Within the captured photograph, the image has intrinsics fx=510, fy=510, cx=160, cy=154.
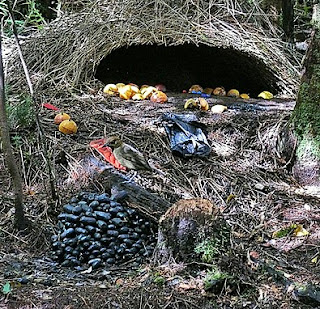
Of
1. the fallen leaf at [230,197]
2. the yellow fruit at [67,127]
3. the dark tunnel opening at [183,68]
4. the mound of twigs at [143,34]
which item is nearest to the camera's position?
Answer: the fallen leaf at [230,197]

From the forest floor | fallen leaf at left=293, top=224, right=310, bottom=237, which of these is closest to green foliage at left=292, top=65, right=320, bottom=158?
the forest floor

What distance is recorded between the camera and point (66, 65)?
5820 mm

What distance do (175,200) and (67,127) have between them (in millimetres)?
1286

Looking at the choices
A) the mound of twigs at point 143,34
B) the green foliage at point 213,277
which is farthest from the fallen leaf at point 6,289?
the mound of twigs at point 143,34

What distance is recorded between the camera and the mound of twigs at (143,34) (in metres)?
5.86

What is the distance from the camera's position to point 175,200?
3807mm

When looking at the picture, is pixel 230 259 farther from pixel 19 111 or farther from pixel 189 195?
pixel 19 111

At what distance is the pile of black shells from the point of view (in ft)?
10.8

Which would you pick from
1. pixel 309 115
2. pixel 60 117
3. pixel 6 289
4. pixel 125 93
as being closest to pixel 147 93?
pixel 125 93

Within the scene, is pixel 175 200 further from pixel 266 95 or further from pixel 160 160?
pixel 266 95

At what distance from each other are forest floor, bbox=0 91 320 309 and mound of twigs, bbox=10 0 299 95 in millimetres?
585

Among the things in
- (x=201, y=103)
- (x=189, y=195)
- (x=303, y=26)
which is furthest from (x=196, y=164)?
(x=303, y=26)

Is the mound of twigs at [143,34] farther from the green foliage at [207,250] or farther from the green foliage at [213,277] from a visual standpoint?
the green foliage at [213,277]

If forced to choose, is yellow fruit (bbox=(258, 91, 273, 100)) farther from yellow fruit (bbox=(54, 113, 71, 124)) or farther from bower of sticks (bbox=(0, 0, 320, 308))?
yellow fruit (bbox=(54, 113, 71, 124))
